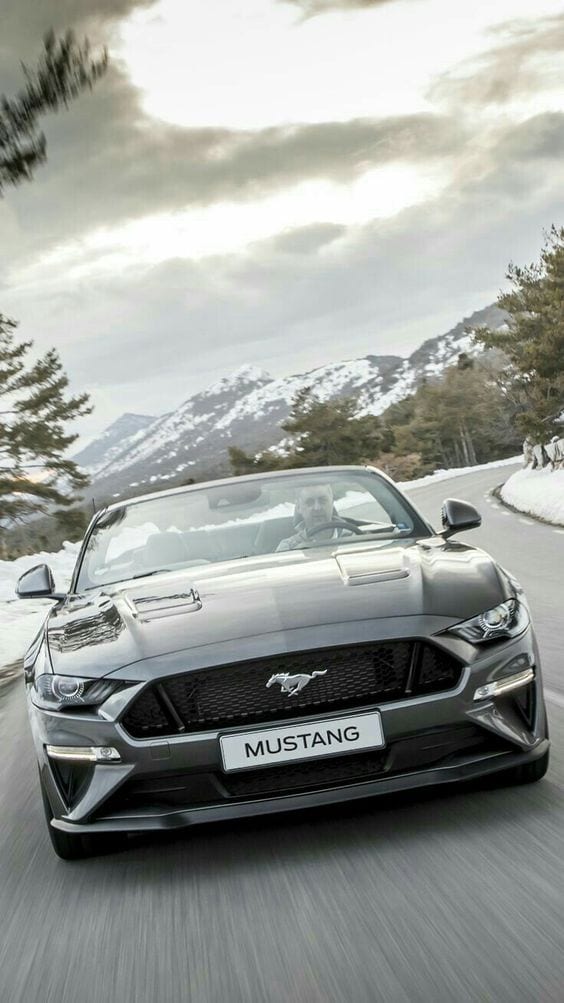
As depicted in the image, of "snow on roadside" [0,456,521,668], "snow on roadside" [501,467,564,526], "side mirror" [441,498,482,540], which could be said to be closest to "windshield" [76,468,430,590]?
"side mirror" [441,498,482,540]

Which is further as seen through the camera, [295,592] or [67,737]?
[295,592]

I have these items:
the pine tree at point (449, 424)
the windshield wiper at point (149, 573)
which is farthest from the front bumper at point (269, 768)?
the pine tree at point (449, 424)

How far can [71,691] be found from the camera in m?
3.71

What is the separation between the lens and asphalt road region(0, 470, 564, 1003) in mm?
2641

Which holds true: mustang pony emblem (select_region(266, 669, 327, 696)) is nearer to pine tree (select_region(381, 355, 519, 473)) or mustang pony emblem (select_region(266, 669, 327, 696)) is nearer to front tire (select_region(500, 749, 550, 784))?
front tire (select_region(500, 749, 550, 784))

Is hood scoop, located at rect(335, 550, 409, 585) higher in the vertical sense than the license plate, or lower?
higher

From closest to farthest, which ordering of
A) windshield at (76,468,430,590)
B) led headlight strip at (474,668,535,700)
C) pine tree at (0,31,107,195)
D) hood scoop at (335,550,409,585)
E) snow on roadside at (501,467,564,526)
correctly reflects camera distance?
led headlight strip at (474,668,535,700)
hood scoop at (335,550,409,585)
windshield at (76,468,430,590)
pine tree at (0,31,107,195)
snow on roadside at (501,467,564,526)

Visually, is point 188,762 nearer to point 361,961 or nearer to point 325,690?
point 325,690

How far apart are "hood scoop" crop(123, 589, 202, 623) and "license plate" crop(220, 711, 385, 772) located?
61 cm

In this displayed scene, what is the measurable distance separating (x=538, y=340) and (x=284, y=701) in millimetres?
44193

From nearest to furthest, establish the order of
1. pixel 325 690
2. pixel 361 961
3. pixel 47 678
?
pixel 361 961 → pixel 325 690 → pixel 47 678

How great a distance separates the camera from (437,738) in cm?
358

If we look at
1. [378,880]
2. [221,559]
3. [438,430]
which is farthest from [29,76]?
[438,430]

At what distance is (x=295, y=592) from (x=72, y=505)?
4522cm
